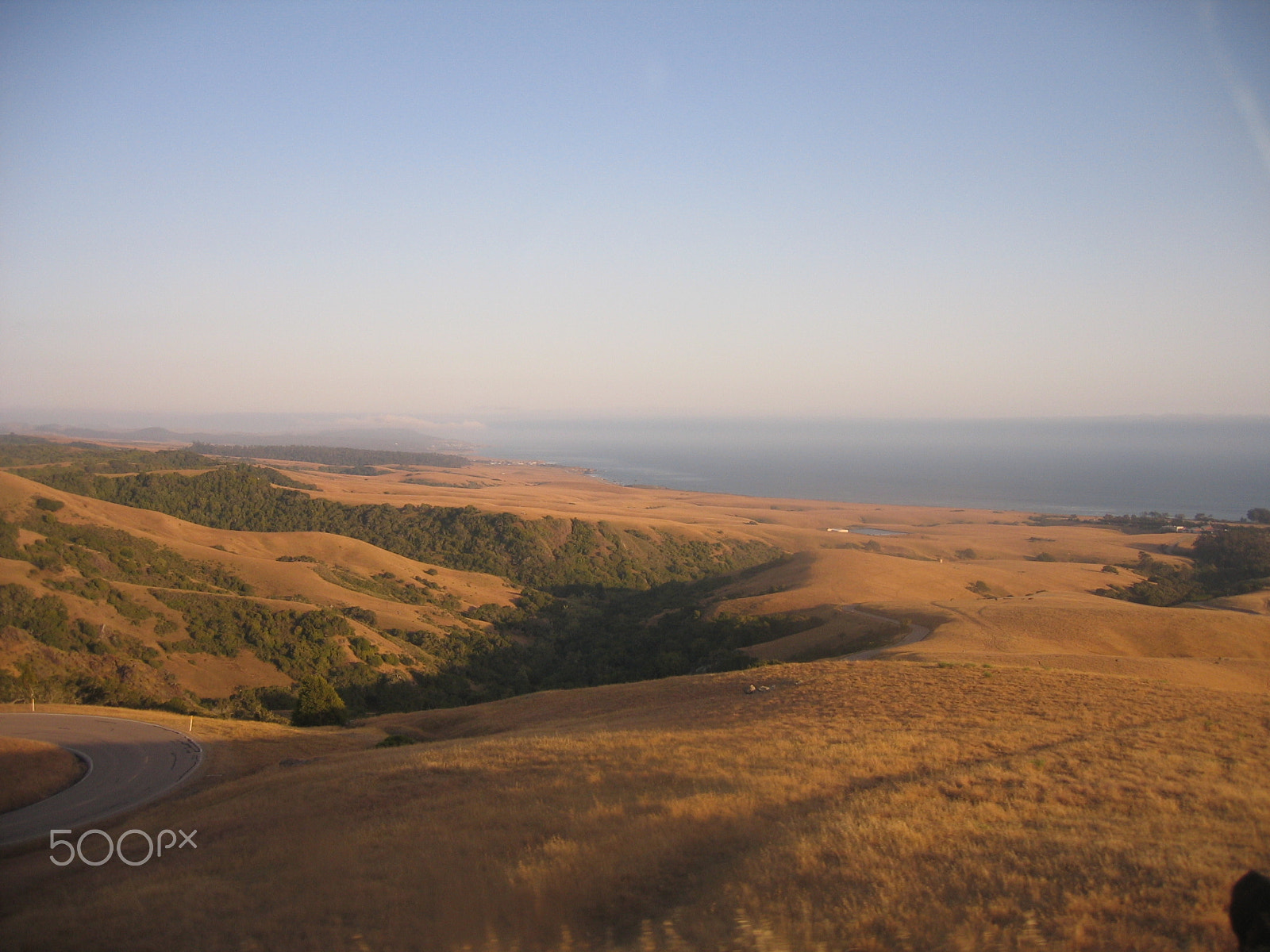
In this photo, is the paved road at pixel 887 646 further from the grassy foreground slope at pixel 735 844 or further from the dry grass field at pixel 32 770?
the dry grass field at pixel 32 770

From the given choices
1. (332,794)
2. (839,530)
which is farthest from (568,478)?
(332,794)

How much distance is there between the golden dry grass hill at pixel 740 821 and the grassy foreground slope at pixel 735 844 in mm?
43

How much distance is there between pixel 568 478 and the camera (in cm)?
18188

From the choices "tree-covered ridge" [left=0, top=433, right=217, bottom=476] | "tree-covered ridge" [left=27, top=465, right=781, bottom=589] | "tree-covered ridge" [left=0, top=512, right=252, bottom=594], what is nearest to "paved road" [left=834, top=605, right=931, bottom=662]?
"tree-covered ridge" [left=27, top=465, right=781, bottom=589]

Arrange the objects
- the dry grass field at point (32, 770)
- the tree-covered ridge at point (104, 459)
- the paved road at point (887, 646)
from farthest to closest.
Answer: the tree-covered ridge at point (104, 459) < the paved road at point (887, 646) < the dry grass field at point (32, 770)

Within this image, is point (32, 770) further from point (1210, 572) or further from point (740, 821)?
point (1210, 572)

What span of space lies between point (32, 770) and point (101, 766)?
4.96 feet

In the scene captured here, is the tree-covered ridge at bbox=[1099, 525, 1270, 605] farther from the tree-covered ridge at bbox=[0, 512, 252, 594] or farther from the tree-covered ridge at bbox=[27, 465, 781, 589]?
the tree-covered ridge at bbox=[0, 512, 252, 594]

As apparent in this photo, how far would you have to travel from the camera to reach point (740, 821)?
27.8 ft

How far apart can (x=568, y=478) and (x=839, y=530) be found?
96.0 m

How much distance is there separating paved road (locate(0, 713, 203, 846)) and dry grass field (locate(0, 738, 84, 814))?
28 cm

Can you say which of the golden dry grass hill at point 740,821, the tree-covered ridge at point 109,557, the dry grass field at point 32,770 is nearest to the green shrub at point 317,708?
the golden dry grass hill at point 740,821

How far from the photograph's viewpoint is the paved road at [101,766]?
1371 centimetres

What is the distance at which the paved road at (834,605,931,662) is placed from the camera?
26984 millimetres
